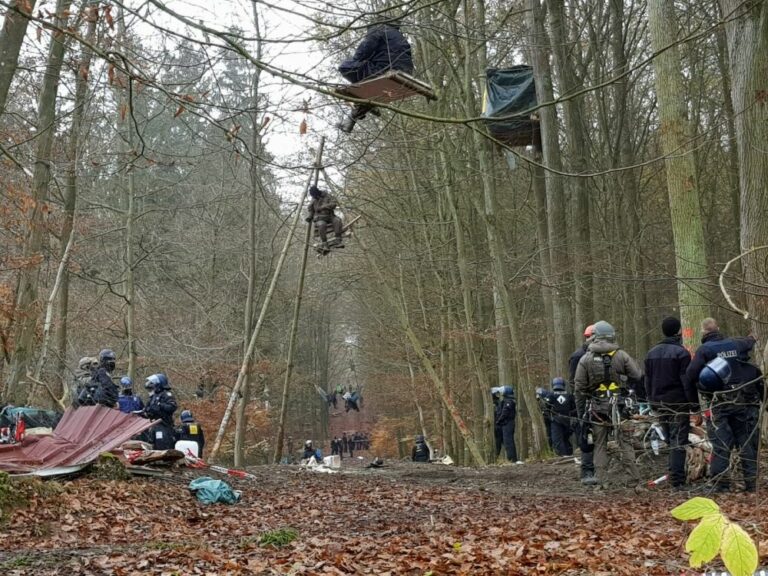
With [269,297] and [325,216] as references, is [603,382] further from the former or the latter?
[269,297]

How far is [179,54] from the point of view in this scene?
7.10 m

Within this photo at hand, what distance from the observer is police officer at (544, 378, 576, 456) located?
16.2 m

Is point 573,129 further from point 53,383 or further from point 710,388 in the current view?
point 53,383

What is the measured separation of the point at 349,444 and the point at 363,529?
4449cm

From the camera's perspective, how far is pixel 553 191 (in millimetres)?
17500

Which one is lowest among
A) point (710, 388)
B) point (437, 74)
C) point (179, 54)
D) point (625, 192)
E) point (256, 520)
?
point (256, 520)

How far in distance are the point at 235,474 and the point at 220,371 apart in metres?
16.9

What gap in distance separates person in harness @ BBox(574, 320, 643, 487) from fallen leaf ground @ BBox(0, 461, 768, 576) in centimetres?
53

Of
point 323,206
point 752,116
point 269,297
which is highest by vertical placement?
point 323,206

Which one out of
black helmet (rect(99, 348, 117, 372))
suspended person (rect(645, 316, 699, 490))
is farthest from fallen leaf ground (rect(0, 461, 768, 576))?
black helmet (rect(99, 348, 117, 372))

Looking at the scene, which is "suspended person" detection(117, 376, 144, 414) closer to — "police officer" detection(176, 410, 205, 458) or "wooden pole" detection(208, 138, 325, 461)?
"police officer" detection(176, 410, 205, 458)

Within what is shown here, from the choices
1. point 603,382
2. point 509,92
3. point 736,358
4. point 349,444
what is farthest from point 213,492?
point 349,444

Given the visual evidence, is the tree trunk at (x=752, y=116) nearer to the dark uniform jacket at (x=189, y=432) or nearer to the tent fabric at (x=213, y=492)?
the tent fabric at (x=213, y=492)

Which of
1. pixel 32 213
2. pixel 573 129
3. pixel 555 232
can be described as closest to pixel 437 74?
pixel 573 129
